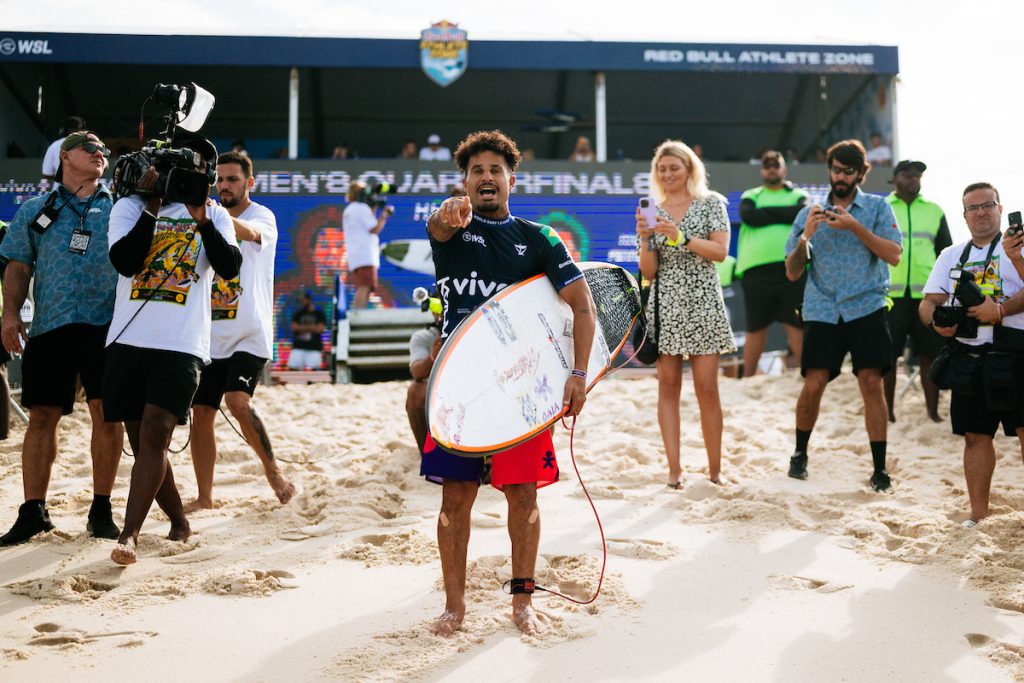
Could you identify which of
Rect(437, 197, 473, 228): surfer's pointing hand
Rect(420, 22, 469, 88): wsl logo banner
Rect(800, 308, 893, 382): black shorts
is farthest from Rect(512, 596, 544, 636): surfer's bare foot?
Rect(420, 22, 469, 88): wsl logo banner

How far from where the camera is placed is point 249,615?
3.33 metres

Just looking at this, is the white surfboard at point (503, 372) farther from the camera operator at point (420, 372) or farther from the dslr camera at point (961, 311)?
the dslr camera at point (961, 311)

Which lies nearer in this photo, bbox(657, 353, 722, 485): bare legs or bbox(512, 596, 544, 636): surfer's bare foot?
bbox(512, 596, 544, 636): surfer's bare foot

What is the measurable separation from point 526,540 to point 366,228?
7902mm

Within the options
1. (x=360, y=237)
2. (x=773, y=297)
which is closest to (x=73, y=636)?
(x=773, y=297)

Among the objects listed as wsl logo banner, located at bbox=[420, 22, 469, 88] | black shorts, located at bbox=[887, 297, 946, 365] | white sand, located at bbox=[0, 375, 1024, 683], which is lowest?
white sand, located at bbox=[0, 375, 1024, 683]

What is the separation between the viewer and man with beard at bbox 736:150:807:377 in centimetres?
827

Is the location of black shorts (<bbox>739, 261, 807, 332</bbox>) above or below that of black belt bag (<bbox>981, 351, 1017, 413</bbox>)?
above

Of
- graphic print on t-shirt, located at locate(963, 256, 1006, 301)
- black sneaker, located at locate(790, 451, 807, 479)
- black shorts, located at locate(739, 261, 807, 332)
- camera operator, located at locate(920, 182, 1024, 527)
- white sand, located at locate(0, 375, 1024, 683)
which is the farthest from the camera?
black shorts, located at locate(739, 261, 807, 332)

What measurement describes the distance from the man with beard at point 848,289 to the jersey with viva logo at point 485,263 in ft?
8.27

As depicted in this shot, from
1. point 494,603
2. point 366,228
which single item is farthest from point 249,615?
point 366,228

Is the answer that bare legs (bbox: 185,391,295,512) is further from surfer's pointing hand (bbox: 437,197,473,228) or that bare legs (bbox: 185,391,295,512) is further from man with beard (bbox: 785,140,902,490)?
man with beard (bbox: 785,140,902,490)

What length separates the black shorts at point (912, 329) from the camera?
701 cm

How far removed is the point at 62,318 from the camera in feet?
14.3
